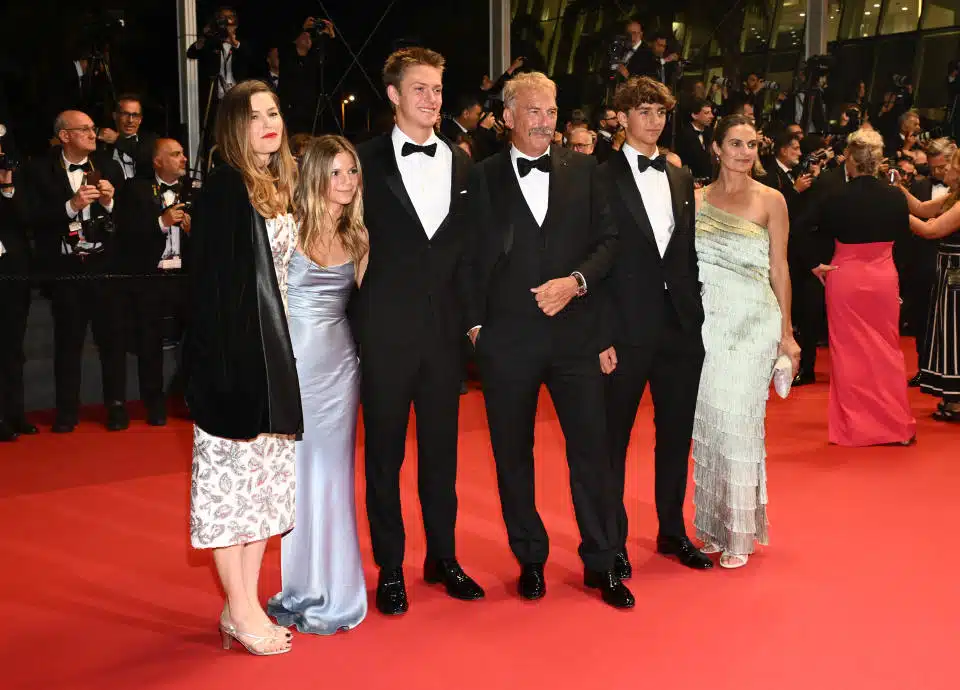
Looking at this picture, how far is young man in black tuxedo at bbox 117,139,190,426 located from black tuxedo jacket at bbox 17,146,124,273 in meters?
0.11

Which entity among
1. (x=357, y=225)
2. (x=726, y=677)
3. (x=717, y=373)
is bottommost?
(x=726, y=677)

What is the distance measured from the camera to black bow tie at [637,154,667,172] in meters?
3.51

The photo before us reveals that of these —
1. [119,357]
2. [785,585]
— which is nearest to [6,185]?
[119,357]

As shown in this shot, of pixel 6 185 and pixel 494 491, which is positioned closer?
pixel 494 491

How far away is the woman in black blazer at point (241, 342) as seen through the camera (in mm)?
2758

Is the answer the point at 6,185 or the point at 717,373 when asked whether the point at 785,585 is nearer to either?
the point at 717,373

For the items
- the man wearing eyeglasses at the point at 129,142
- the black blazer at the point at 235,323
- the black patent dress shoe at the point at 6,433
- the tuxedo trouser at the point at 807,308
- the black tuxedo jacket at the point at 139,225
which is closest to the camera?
the black blazer at the point at 235,323

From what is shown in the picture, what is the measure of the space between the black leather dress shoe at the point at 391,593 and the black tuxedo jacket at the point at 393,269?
67 cm

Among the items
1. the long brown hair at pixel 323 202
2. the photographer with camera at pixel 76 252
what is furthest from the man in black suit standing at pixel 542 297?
the photographer with camera at pixel 76 252

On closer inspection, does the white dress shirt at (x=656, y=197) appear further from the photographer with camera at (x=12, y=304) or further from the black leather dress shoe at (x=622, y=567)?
A: the photographer with camera at (x=12, y=304)

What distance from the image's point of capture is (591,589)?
3.45 meters

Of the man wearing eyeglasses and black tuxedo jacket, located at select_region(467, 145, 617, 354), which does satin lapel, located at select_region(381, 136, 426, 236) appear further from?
the man wearing eyeglasses

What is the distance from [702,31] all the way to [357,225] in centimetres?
1080

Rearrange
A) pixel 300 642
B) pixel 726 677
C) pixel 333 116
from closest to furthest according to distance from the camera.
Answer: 1. pixel 726 677
2. pixel 300 642
3. pixel 333 116
